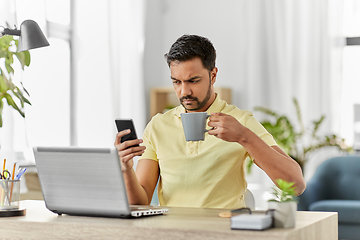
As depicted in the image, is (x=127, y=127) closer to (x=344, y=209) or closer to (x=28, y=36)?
(x=28, y=36)

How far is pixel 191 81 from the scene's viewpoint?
1786mm

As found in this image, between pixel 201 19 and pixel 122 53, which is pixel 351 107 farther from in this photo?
pixel 122 53

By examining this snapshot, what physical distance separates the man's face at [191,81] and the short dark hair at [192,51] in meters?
0.02

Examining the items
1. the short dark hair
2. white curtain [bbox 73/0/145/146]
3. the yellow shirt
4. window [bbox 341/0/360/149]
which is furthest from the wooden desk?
window [bbox 341/0/360/149]

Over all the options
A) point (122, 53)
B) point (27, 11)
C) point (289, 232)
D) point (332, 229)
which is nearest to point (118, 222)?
point (289, 232)

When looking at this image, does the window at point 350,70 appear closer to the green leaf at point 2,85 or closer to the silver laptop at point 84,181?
the green leaf at point 2,85

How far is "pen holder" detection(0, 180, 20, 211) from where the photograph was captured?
1.42 metres

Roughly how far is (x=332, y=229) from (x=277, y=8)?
4.26 m

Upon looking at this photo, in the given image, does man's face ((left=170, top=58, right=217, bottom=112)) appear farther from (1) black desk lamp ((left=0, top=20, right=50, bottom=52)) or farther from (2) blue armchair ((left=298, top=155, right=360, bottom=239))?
(2) blue armchair ((left=298, top=155, right=360, bottom=239))

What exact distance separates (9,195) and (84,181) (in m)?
0.33

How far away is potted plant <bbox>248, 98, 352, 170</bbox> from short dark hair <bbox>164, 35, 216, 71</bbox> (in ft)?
10.0

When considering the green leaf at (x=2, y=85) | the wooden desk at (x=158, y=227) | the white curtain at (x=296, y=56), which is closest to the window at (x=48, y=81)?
the white curtain at (x=296, y=56)

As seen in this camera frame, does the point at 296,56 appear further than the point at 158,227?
Yes

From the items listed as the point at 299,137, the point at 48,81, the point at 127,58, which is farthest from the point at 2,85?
the point at 299,137
